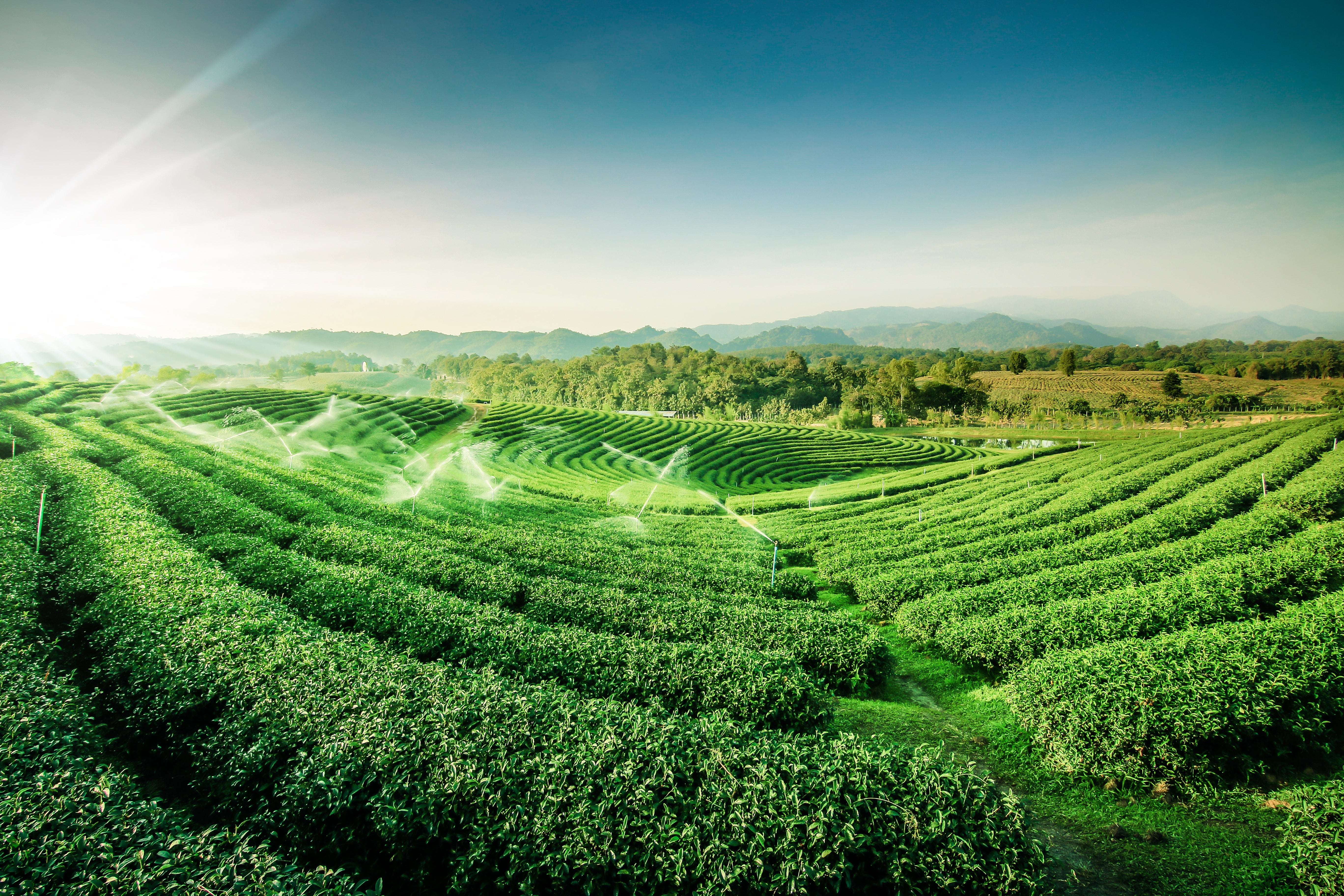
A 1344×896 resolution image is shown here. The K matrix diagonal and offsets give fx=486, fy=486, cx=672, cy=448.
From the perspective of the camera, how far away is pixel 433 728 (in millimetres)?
5957

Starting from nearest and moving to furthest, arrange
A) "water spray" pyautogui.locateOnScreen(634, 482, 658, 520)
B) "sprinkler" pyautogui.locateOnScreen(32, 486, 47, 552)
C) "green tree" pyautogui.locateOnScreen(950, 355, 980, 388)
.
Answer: "sprinkler" pyautogui.locateOnScreen(32, 486, 47, 552)
"water spray" pyautogui.locateOnScreen(634, 482, 658, 520)
"green tree" pyautogui.locateOnScreen(950, 355, 980, 388)

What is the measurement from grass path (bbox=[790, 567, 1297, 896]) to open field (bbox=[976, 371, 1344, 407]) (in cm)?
6618

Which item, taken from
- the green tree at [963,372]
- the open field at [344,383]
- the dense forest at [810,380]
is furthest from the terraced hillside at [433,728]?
the green tree at [963,372]

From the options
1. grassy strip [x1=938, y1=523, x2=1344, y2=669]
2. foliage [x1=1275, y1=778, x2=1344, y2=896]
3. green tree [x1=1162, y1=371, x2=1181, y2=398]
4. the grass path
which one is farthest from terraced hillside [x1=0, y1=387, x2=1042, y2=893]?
green tree [x1=1162, y1=371, x2=1181, y2=398]

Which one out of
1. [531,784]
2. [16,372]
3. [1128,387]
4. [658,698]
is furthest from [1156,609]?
[1128,387]

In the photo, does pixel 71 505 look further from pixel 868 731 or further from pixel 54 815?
pixel 868 731

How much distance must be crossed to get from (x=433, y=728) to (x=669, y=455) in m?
42.1

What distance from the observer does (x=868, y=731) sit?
25.1 feet

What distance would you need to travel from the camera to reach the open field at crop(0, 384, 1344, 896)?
459 centimetres

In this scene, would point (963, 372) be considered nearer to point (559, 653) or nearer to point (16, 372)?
point (559, 653)

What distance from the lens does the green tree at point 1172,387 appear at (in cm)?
6197

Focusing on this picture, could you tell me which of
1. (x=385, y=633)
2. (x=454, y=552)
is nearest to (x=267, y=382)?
(x=454, y=552)

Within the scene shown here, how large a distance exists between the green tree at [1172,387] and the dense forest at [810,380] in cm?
50

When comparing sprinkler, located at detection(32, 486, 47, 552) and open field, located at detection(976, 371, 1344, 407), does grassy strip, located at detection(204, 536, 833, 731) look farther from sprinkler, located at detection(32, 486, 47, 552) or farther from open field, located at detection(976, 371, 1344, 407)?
open field, located at detection(976, 371, 1344, 407)
